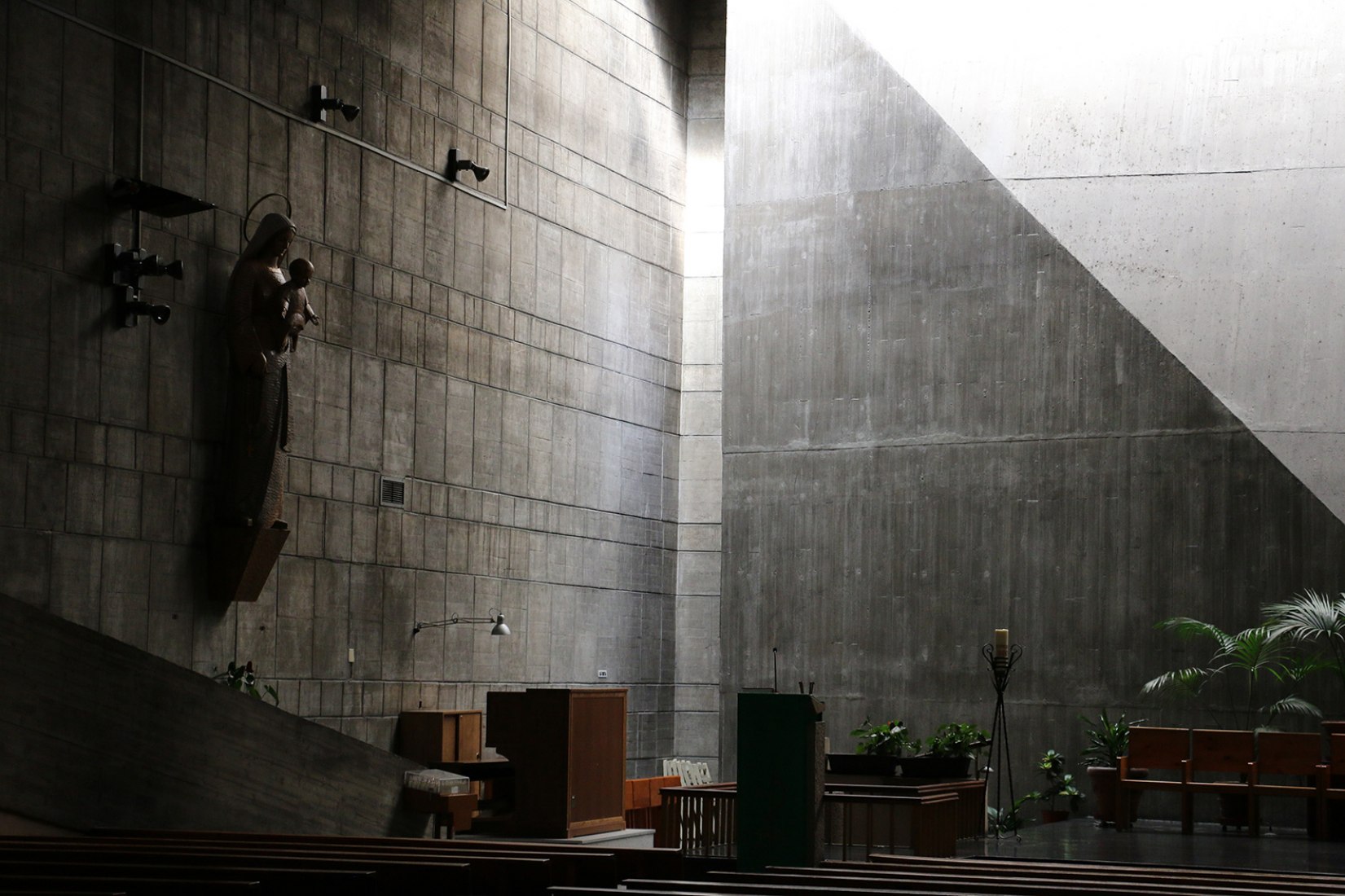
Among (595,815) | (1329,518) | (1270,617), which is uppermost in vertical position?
(1329,518)

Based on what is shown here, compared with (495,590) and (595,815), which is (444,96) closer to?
(495,590)

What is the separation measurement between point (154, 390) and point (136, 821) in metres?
3.47

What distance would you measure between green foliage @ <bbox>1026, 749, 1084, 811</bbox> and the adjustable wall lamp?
4399 millimetres

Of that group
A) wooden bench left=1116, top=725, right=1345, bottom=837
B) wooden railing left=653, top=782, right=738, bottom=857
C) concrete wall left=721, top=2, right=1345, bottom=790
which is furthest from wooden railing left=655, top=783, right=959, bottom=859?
concrete wall left=721, top=2, right=1345, bottom=790

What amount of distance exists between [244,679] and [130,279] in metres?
2.69

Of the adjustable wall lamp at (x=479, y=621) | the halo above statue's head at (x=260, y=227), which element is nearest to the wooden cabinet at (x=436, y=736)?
the adjustable wall lamp at (x=479, y=621)

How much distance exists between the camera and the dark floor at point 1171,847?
7.80 metres

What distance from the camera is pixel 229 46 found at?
10047 millimetres

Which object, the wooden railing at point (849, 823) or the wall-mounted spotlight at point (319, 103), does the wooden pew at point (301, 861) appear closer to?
the wooden railing at point (849, 823)

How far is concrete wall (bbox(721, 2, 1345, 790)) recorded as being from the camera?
11.9 metres

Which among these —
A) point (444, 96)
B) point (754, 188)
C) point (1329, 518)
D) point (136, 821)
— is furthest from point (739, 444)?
point (136, 821)

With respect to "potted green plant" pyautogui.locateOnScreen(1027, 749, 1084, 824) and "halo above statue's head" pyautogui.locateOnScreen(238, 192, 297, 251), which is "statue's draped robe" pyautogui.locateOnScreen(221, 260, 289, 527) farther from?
"potted green plant" pyautogui.locateOnScreen(1027, 749, 1084, 824)

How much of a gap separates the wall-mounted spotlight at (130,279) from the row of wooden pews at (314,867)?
187 inches

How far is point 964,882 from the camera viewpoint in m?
4.23
